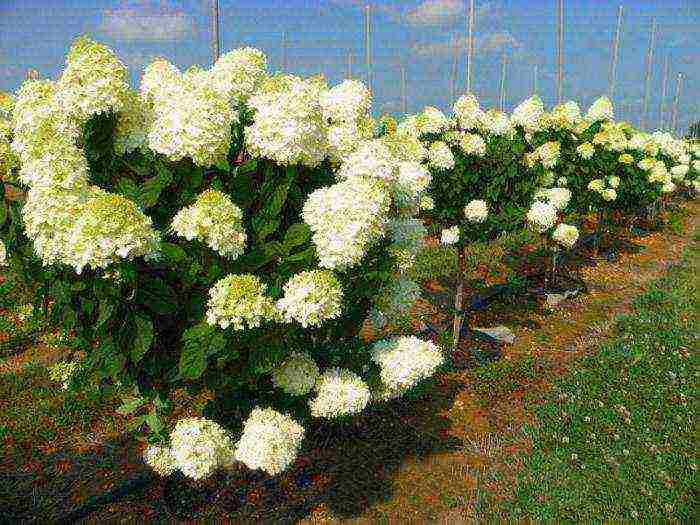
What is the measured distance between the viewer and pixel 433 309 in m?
9.36

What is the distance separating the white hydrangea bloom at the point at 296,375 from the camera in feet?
12.2

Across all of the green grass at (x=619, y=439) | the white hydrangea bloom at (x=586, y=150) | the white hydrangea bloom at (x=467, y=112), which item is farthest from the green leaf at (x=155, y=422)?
the white hydrangea bloom at (x=586, y=150)

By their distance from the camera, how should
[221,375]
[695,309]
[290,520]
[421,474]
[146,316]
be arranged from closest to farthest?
[146,316], [221,375], [290,520], [421,474], [695,309]

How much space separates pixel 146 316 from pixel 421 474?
323 centimetres

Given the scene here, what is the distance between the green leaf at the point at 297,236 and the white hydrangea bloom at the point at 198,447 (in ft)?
4.32

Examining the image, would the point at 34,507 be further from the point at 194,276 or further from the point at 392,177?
the point at 392,177

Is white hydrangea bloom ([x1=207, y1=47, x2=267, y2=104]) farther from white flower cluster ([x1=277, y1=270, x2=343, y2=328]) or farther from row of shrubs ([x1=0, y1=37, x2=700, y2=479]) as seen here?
white flower cluster ([x1=277, y1=270, x2=343, y2=328])

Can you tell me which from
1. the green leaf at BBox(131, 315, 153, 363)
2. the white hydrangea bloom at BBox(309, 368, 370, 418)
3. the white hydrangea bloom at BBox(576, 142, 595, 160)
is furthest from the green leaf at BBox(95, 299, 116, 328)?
the white hydrangea bloom at BBox(576, 142, 595, 160)

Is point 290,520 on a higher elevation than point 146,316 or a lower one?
lower

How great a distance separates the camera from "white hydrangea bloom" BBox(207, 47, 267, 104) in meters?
3.67

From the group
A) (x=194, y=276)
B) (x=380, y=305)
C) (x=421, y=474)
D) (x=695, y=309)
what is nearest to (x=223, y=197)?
(x=194, y=276)

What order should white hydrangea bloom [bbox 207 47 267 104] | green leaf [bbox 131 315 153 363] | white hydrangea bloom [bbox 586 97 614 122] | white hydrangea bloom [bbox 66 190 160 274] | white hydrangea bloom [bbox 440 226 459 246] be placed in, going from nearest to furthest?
1. white hydrangea bloom [bbox 66 190 160 274]
2. green leaf [bbox 131 315 153 363]
3. white hydrangea bloom [bbox 207 47 267 104]
4. white hydrangea bloom [bbox 440 226 459 246]
5. white hydrangea bloom [bbox 586 97 614 122]

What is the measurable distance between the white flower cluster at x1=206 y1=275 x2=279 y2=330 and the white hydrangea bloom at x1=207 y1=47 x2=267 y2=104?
4.31 ft

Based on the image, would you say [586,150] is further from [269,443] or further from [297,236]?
[269,443]
